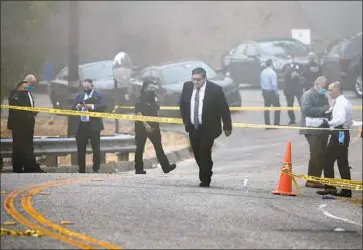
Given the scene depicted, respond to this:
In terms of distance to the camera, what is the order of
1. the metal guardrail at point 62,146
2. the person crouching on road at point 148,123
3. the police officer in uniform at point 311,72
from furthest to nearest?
the police officer in uniform at point 311,72
the metal guardrail at point 62,146
the person crouching on road at point 148,123

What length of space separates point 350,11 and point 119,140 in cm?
2819

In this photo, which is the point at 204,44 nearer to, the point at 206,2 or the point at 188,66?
the point at 206,2

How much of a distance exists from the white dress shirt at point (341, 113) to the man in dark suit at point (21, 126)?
5052 millimetres

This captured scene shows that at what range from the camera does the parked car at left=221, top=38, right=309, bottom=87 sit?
31.9m

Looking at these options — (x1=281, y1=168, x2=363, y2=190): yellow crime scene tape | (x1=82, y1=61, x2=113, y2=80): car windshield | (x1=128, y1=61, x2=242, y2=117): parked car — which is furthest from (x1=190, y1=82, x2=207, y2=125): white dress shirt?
(x1=82, y1=61, x2=113, y2=80): car windshield

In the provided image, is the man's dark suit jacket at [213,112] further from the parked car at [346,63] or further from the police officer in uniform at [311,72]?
the parked car at [346,63]

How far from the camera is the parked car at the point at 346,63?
1122 inches

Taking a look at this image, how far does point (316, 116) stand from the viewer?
589 inches

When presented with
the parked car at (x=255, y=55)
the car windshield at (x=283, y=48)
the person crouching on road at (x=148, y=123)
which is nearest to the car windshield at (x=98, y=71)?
the parked car at (x=255, y=55)

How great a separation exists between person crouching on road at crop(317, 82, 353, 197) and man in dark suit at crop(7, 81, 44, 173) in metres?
4.95

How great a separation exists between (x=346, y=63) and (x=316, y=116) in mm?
14289

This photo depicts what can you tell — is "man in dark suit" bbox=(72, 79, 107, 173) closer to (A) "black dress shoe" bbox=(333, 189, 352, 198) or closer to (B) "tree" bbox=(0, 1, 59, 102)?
(A) "black dress shoe" bbox=(333, 189, 352, 198)

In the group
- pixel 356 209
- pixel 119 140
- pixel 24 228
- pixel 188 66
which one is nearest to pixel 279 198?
pixel 356 209

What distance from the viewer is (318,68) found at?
22.8 metres
